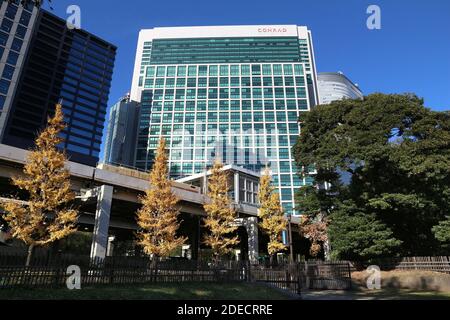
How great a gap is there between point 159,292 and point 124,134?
135m

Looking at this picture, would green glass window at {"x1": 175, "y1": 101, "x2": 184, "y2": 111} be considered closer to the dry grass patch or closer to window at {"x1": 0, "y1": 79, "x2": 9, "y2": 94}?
window at {"x1": 0, "y1": 79, "x2": 9, "y2": 94}

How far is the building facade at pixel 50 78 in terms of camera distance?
310 ft

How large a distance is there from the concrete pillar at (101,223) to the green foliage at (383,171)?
17725mm

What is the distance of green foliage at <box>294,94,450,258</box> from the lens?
2508 cm

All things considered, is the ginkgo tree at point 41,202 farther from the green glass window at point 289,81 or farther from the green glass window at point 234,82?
the green glass window at point 289,81

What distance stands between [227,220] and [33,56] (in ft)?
347

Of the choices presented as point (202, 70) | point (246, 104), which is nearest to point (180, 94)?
point (202, 70)

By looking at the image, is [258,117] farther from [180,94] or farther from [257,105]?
[180,94]

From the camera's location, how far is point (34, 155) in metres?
20.3

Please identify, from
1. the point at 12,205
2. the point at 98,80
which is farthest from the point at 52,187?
the point at 98,80

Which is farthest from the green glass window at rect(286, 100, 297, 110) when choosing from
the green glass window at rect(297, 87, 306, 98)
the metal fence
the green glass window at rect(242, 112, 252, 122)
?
the metal fence

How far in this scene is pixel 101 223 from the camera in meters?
26.2

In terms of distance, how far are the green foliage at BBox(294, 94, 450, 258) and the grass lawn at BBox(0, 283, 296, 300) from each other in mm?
11463
